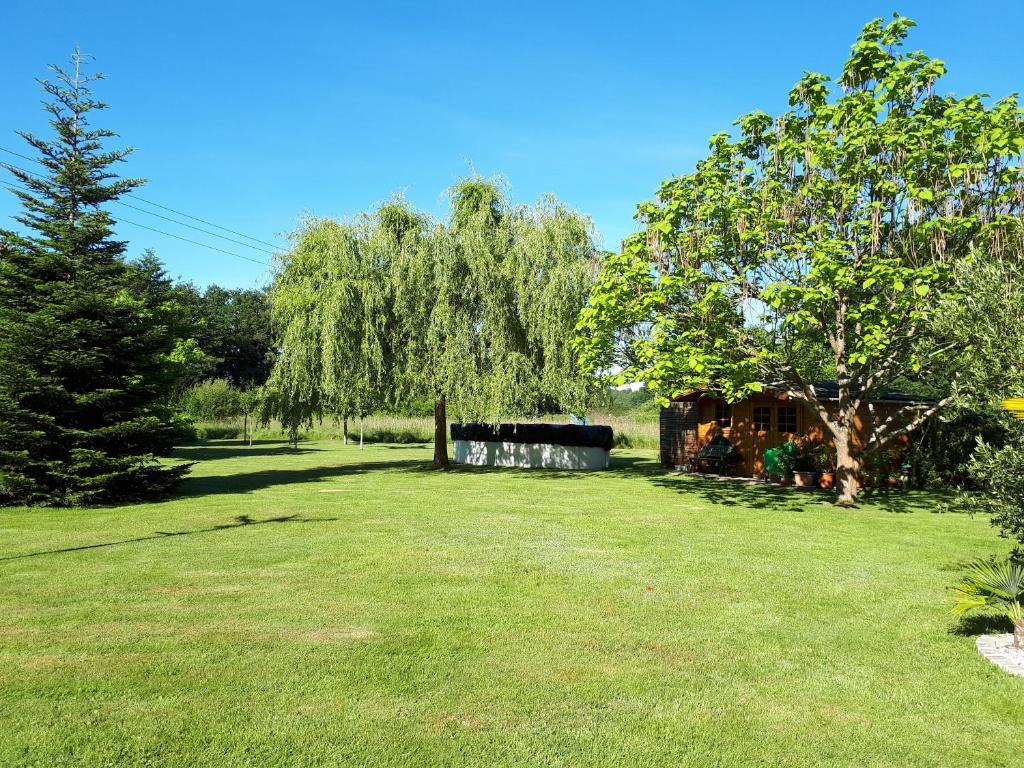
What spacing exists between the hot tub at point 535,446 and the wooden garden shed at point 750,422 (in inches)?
98.4

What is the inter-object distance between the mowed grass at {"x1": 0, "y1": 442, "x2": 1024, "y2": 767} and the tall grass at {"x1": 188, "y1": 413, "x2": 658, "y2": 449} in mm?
25898

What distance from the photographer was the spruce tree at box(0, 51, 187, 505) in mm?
13617

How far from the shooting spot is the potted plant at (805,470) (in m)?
18.2

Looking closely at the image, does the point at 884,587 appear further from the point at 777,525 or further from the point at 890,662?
the point at 777,525

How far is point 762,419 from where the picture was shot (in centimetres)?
2069

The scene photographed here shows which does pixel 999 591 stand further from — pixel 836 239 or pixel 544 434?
pixel 544 434

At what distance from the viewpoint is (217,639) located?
18.1ft

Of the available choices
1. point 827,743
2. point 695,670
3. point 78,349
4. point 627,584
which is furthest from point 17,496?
point 827,743

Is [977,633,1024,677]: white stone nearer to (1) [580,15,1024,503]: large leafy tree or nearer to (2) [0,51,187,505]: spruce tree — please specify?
(1) [580,15,1024,503]: large leafy tree

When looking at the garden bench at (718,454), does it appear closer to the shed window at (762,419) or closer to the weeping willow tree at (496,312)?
the shed window at (762,419)

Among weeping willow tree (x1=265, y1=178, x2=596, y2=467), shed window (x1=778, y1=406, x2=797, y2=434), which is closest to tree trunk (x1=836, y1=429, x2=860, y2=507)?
shed window (x1=778, y1=406, x2=797, y2=434)

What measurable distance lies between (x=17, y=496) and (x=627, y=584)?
13.5 meters

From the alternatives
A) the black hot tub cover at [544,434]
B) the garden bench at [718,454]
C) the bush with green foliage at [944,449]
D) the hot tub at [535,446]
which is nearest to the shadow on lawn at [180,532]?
the black hot tub cover at [544,434]

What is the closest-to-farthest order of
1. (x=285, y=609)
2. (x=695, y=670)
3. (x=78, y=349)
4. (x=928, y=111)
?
(x=695, y=670) < (x=285, y=609) < (x=928, y=111) < (x=78, y=349)
